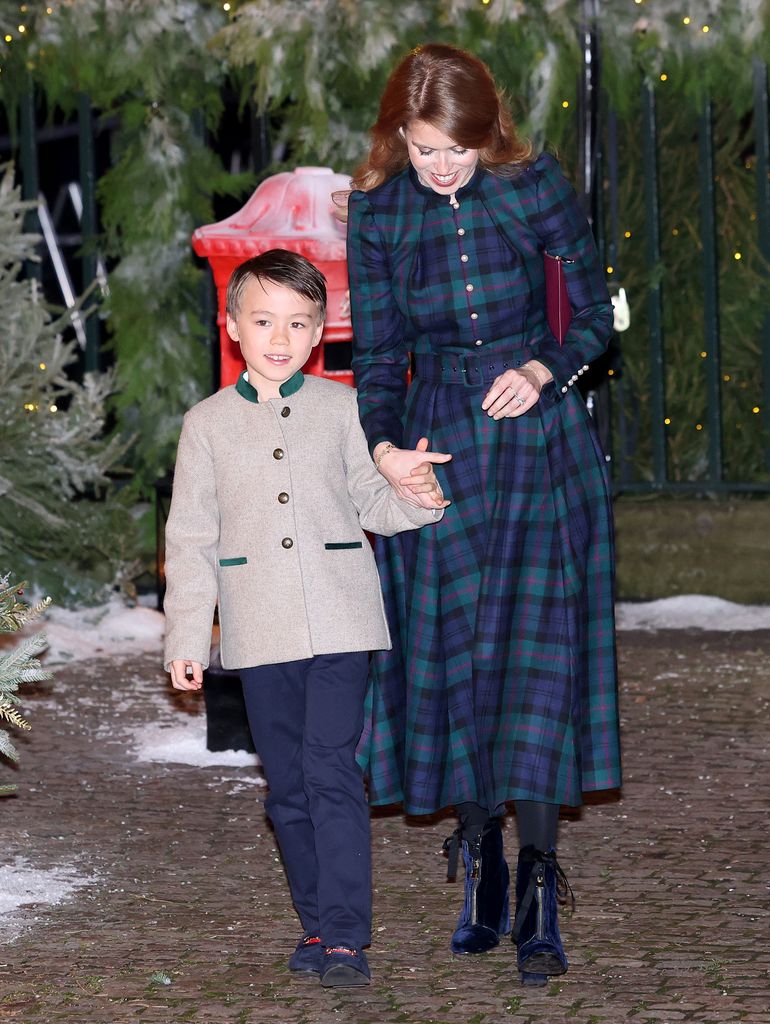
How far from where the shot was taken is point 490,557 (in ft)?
14.0

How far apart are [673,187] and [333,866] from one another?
266 inches

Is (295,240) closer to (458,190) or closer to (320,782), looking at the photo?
(458,190)

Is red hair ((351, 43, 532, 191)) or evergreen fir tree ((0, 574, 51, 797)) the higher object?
red hair ((351, 43, 532, 191))

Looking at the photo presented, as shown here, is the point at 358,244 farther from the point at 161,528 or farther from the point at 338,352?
the point at 161,528

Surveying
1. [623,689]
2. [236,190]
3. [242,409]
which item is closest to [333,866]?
[242,409]

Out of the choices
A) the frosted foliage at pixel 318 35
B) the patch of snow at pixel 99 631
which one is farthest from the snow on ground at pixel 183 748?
the frosted foliage at pixel 318 35

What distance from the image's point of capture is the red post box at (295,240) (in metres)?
6.13

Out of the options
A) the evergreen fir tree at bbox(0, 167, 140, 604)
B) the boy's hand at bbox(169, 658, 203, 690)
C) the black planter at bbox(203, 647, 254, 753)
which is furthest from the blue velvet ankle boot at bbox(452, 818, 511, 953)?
the evergreen fir tree at bbox(0, 167, 140, 604)

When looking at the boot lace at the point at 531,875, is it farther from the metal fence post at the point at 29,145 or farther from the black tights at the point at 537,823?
the metal fence post at the point at 29,145

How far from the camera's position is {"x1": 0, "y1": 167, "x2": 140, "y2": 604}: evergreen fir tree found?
8727mm

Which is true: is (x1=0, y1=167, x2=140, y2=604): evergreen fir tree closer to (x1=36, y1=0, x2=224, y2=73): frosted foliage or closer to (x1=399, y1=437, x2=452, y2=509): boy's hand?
(x1=36, y1=0, x2=224, y2=73): frosted foliage

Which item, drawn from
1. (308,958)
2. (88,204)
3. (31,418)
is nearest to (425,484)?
(308,958)

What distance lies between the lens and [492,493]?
428 centimetres

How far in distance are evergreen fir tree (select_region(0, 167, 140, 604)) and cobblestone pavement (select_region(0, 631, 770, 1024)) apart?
1823mm
